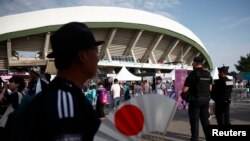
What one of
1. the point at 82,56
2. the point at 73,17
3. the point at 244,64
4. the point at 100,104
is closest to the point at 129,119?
the point at 82,56

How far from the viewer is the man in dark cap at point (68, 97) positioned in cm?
116

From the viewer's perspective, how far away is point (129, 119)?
159 cm

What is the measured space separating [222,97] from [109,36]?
5131 cm

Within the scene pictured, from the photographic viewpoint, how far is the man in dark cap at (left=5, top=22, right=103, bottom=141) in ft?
3.81

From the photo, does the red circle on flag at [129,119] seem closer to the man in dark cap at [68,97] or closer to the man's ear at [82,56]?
the man in dark cap at [68,97]

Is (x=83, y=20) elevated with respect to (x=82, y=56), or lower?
elevated

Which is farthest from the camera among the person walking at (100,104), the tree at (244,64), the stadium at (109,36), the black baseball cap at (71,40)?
the tree at (244,64)

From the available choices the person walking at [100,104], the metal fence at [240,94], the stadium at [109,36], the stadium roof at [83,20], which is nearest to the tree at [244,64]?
the stadium at [109,36]

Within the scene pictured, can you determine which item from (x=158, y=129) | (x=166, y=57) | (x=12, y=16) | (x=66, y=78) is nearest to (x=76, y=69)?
(x=66, y=78)

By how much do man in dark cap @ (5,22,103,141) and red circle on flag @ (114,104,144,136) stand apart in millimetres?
247

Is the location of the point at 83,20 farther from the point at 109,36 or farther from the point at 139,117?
the point at 139,117

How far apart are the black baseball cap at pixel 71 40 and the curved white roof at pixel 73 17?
51.6 m

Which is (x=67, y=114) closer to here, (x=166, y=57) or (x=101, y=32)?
(x=101, y=32)

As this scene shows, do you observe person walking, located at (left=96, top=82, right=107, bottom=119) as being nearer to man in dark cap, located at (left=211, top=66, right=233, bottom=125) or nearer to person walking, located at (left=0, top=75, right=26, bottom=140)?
man in dark cap, located at (left=211, top=66, right=233, bottom=125)
